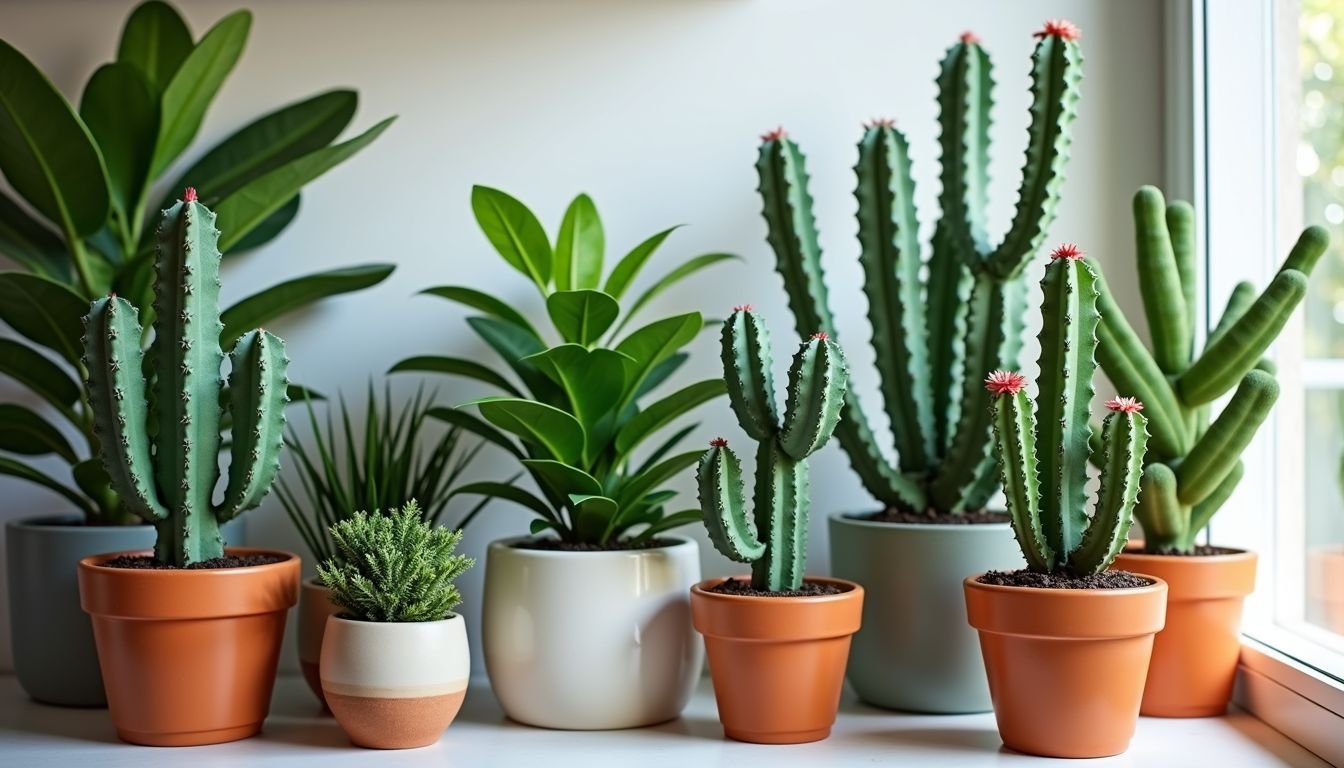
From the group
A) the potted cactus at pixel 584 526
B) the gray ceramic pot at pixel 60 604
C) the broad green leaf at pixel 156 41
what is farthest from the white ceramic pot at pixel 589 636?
the broad green leaf at pixel 156 41

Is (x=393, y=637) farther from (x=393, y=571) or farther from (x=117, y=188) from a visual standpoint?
(x=117, y=188)

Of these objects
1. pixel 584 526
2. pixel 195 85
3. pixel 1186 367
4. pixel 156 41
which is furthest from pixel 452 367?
pixel 1186 367

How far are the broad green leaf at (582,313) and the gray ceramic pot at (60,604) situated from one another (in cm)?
51

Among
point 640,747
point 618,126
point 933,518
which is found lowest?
point 640,747

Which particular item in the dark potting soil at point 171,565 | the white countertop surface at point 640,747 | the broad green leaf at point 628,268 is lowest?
the white countertop surface at point 640,747

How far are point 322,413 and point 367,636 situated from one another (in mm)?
468

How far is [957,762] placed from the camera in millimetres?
1066

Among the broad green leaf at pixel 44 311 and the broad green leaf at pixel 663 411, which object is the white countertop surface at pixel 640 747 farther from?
the broad green leaf at pixel 44 311

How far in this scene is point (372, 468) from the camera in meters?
1.30

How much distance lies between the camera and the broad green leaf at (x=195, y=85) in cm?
138

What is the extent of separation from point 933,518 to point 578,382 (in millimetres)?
417

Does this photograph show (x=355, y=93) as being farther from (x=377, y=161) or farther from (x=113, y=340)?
(x=113, y=340)

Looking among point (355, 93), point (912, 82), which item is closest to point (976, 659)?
point (912, 82)

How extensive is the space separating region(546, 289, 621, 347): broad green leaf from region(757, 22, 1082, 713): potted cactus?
23 cm
